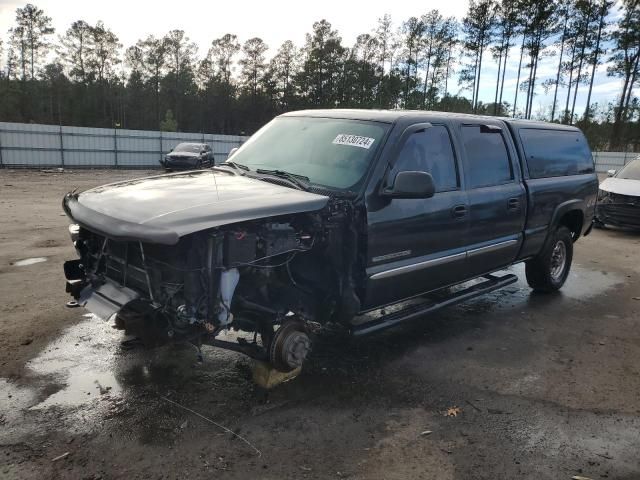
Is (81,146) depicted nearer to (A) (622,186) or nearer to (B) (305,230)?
(A) (622,186)

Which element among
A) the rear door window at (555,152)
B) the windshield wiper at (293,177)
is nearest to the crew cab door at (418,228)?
the windshield wiper at (293,177)

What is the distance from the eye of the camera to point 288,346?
3518 mm

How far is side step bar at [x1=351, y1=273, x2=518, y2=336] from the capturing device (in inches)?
156

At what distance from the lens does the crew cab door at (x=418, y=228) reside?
3.88m

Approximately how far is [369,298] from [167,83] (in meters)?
64.7

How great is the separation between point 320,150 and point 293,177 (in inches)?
16.0

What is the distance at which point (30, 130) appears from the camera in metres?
25.0

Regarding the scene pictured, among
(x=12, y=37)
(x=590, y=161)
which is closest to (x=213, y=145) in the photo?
(x=590, y=161)

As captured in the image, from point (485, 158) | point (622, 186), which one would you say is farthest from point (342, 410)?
point (622, 186)

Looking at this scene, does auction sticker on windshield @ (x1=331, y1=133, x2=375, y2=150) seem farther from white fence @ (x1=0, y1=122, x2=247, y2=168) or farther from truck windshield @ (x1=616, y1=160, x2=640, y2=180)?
white fence @ (x1=0, y1=122, x2=247, y2=168)

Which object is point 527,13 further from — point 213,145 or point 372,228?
point 372,228

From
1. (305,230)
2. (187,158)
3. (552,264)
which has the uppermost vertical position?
(305,230)

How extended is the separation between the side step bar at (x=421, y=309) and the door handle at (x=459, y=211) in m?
0.83

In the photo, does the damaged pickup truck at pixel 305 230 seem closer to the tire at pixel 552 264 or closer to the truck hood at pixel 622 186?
the tire at pixel 552 264
